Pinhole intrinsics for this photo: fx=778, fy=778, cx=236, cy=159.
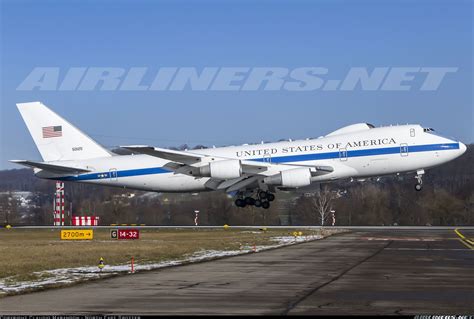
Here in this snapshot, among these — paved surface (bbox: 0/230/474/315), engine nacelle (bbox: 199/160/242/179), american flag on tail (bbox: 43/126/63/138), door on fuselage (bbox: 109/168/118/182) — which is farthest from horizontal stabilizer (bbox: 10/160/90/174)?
paved surface (bbox: 0/230/474/315)

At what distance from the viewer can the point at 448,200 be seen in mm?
108875

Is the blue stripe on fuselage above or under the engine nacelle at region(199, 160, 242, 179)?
above

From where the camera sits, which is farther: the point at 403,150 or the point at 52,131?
the point at 52,131

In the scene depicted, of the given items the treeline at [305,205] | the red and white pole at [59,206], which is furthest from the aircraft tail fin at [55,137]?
the red and white pole at [59,206]

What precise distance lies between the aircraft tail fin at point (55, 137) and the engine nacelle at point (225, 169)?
10894 millimetres

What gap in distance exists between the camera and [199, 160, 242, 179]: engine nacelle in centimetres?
5250

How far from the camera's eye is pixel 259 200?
55.5m

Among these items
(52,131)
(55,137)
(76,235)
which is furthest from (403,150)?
(76,235)

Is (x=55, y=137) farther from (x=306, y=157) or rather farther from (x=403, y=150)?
(x=403, y=150)

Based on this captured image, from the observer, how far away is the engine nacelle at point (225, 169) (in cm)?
5250

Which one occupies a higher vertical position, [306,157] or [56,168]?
[56,168]

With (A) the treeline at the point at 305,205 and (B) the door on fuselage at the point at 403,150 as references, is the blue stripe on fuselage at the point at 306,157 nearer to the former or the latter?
(B) the door on fuselage at the point at 403,150

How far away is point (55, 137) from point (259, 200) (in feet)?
56.6

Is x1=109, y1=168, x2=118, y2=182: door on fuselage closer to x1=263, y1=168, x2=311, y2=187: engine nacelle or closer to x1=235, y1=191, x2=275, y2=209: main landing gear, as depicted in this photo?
x1=235, y1=191, x2=275, y2=209: main landing gear
